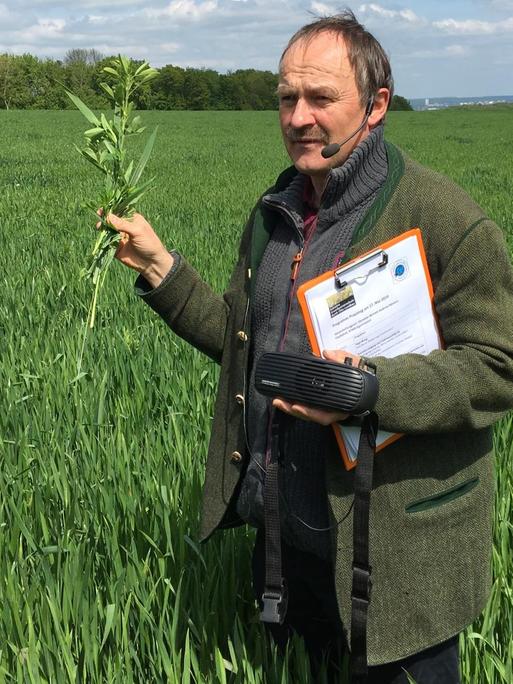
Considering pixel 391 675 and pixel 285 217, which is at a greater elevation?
pixel 285 217

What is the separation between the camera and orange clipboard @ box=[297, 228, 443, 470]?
1.37m

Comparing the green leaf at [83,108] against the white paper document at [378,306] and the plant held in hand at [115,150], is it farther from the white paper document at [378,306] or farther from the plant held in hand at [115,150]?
the white paper document at [378,306]

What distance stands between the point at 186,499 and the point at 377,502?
1.00m

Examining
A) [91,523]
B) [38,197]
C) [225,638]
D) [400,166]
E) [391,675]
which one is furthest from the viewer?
[38,197]

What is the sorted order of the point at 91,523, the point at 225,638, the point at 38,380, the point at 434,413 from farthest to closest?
the point at 38,380
the point at 91,523
the point at 225,638
the point at 434,413

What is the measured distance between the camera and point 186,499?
232 cm

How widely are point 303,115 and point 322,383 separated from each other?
0.53m

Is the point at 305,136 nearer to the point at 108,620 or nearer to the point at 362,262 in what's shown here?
the point at 362,262

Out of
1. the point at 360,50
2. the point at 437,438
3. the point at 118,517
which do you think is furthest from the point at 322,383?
the point at 118,517

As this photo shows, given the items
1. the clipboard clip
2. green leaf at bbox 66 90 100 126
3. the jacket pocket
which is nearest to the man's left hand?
the clipboard clip

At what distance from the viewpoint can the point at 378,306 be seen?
4.52 ft

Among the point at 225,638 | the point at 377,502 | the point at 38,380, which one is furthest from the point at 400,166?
the point at 38,380

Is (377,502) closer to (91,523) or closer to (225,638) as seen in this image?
(225,638)

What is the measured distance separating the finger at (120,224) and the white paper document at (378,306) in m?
0.45
